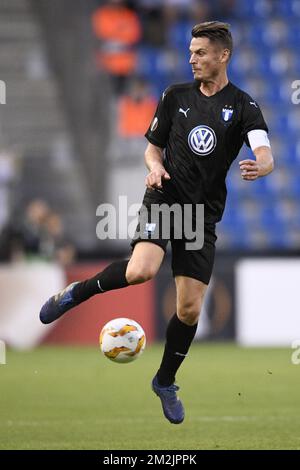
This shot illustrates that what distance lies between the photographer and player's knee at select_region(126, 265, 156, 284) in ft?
19.0

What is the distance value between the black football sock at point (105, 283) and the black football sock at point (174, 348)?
0.47 metres

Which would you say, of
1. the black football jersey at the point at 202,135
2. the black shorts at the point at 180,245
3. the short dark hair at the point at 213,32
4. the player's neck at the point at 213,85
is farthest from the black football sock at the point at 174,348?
the short dark hair at the point at 213,32

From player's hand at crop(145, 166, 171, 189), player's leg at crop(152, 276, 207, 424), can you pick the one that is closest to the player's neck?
player's hand at crop(145, 166, 171, 189)

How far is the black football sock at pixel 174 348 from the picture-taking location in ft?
20.5

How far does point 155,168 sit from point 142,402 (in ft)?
7.95

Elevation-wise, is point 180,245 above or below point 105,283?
above

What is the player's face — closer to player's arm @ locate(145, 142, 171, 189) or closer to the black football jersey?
the black football jersey

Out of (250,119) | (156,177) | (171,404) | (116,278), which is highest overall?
(250,119)

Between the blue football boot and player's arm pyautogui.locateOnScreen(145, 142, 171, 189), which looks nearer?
player's arm pyautogui.locateOnScreen(145, 142, 171, 189)

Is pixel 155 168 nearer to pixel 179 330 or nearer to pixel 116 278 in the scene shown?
pixel 116 278

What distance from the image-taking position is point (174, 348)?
627 cm

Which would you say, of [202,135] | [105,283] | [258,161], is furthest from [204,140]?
[105,283]

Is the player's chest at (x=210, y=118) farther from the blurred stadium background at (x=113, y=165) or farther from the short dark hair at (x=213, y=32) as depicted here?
the blurred stadium background at (x=113, y=165)

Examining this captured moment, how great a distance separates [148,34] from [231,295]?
Answer: 6494 millimetres
